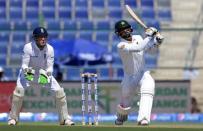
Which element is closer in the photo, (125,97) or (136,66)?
(136,66)

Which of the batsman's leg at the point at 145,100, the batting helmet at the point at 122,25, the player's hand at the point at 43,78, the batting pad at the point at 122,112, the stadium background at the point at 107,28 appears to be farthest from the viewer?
the stadium background at the point at 107,28

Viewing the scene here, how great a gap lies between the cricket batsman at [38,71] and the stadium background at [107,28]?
8.15m

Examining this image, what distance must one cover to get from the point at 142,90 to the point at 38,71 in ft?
5.01

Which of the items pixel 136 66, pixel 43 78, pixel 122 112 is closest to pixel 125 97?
pixel 122 112

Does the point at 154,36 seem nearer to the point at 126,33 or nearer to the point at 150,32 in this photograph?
the point at 150,32

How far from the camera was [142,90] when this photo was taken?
1173 centimetres

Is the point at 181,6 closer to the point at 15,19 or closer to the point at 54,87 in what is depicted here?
the point at 15,19

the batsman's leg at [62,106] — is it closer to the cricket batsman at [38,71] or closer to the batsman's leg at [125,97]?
the cricket batsman at [38,71]

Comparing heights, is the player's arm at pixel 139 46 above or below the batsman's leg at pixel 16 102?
above

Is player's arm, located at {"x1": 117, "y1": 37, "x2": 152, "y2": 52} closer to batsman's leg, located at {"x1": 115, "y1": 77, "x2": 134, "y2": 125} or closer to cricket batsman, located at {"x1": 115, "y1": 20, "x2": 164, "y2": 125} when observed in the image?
cricket batsman, located at {"x1": 115, "y1": 20, "x2": 164, "y2": 125}

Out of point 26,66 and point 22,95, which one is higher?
point 26,66

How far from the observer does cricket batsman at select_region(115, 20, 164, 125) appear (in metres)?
11.4

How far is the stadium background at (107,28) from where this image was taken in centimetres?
2128

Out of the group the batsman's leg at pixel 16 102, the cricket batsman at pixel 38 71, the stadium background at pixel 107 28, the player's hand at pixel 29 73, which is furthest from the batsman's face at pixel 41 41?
the stadium background at pixel 107 28
